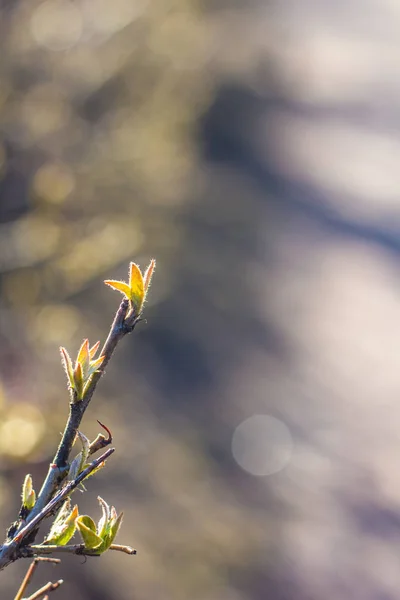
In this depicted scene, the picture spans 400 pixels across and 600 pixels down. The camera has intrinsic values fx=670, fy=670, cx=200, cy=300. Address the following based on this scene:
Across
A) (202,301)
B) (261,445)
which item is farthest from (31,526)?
(202,301)

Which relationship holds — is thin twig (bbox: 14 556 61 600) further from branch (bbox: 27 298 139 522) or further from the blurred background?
the blurred background

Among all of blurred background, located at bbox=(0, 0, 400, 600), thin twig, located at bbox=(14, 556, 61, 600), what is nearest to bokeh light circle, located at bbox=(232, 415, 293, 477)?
blurred background, located at bbox=(0, 0, 400, 600)

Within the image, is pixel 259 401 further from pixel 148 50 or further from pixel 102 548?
pixel 102 548

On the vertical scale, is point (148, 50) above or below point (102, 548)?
above

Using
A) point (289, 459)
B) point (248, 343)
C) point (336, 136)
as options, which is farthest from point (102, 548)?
point (336, 136)

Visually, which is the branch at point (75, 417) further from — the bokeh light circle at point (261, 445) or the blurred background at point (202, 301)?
the bokeh light circle at point (261, 445)

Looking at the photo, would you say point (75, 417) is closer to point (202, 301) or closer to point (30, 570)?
point (30, 570)

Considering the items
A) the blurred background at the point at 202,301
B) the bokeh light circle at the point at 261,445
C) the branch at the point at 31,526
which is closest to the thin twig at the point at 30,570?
the branch at the point at 31,526
